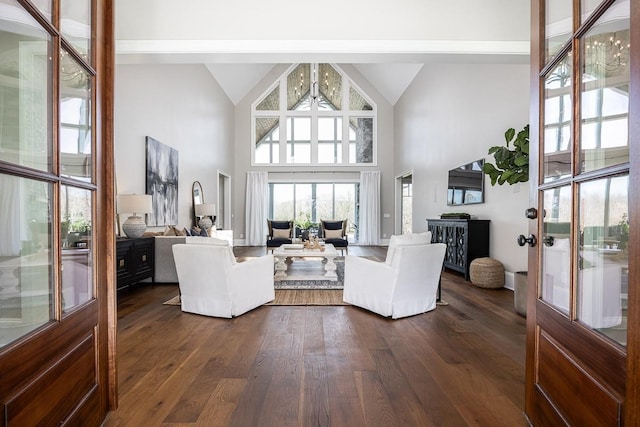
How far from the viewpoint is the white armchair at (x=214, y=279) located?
305 centimetres

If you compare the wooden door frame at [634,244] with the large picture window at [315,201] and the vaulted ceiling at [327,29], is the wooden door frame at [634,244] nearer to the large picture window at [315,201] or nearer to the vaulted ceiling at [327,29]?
the vaulted ceiling at [327,29]

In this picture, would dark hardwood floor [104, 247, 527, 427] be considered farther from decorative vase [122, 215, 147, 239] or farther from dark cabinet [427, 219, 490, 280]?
dark cabinet [427, 219, 490, 280]

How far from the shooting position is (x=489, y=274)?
4.32 meters

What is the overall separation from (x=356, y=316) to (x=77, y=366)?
2.32 metres

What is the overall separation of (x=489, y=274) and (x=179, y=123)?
5951mm

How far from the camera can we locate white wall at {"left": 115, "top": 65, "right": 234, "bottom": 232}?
15.4ft

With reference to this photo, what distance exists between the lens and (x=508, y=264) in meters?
4.38

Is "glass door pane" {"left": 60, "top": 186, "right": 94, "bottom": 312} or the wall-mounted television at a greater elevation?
the wall-mounted television

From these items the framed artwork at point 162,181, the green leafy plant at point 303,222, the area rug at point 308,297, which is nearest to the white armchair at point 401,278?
the area rug at point 308,297

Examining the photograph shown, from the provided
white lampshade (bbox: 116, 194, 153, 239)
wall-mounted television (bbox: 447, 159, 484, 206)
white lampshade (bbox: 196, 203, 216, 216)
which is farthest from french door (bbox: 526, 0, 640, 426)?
white lampshade (bbox: 196, 203, 216, 216)

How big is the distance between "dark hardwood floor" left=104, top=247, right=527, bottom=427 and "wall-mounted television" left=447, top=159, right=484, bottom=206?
2.27 meters

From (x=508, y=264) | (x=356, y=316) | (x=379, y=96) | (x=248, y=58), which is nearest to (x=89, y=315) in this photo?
(x=248, y=58)

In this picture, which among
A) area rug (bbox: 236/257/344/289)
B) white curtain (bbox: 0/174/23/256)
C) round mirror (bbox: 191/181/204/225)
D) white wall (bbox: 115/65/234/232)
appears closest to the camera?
→ white curtain (bbox: 0/174/23/256)

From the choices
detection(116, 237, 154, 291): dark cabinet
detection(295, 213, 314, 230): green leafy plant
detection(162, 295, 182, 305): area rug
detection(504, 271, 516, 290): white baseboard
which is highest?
detection(295, 213, 314, 230): green leafy plant
